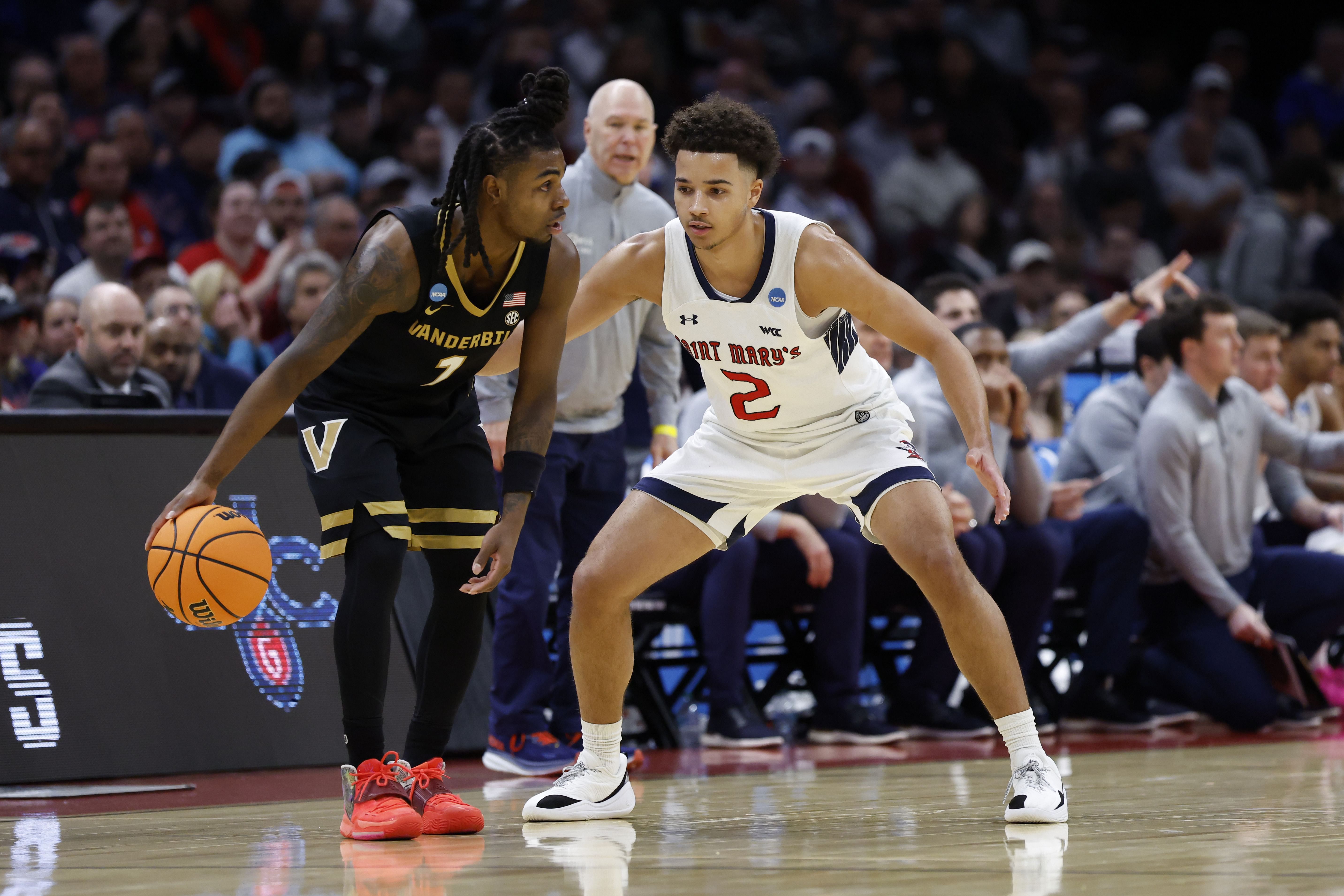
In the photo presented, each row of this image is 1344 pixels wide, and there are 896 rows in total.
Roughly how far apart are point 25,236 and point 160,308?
186cm

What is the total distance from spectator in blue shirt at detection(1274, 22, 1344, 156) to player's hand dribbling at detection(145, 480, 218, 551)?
12546 millimetres

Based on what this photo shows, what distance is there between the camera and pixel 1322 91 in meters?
14.3

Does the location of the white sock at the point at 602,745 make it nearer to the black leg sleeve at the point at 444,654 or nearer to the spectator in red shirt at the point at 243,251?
the black leg sleeve at the point at 444,654

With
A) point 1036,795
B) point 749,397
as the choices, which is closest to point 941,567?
point 1036,795

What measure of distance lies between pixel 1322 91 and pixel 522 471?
12548 mm

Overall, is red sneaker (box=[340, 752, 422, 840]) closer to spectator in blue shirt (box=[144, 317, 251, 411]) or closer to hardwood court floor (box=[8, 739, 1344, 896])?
hardwood court floor (box=[8, 739, 1344, 896])

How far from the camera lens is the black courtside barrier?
209 inches

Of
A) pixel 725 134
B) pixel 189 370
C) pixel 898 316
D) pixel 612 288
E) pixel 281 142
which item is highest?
pixel 281 142

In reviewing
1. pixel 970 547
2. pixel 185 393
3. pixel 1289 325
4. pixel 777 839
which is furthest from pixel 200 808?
pixel 1289 325

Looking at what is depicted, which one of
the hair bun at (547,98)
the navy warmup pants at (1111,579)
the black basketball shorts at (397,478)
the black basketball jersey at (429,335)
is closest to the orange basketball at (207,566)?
the black basketball shorts at (397,478)

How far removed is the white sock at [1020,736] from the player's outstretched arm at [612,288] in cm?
152

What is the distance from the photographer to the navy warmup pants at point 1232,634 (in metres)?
7.18

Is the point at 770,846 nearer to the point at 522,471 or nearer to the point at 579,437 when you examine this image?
the point at 522,471

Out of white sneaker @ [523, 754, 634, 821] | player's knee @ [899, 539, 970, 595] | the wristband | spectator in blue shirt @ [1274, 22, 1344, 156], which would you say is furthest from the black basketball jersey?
spectator in blue shirt @ [1274, 22, 1344, 156]
